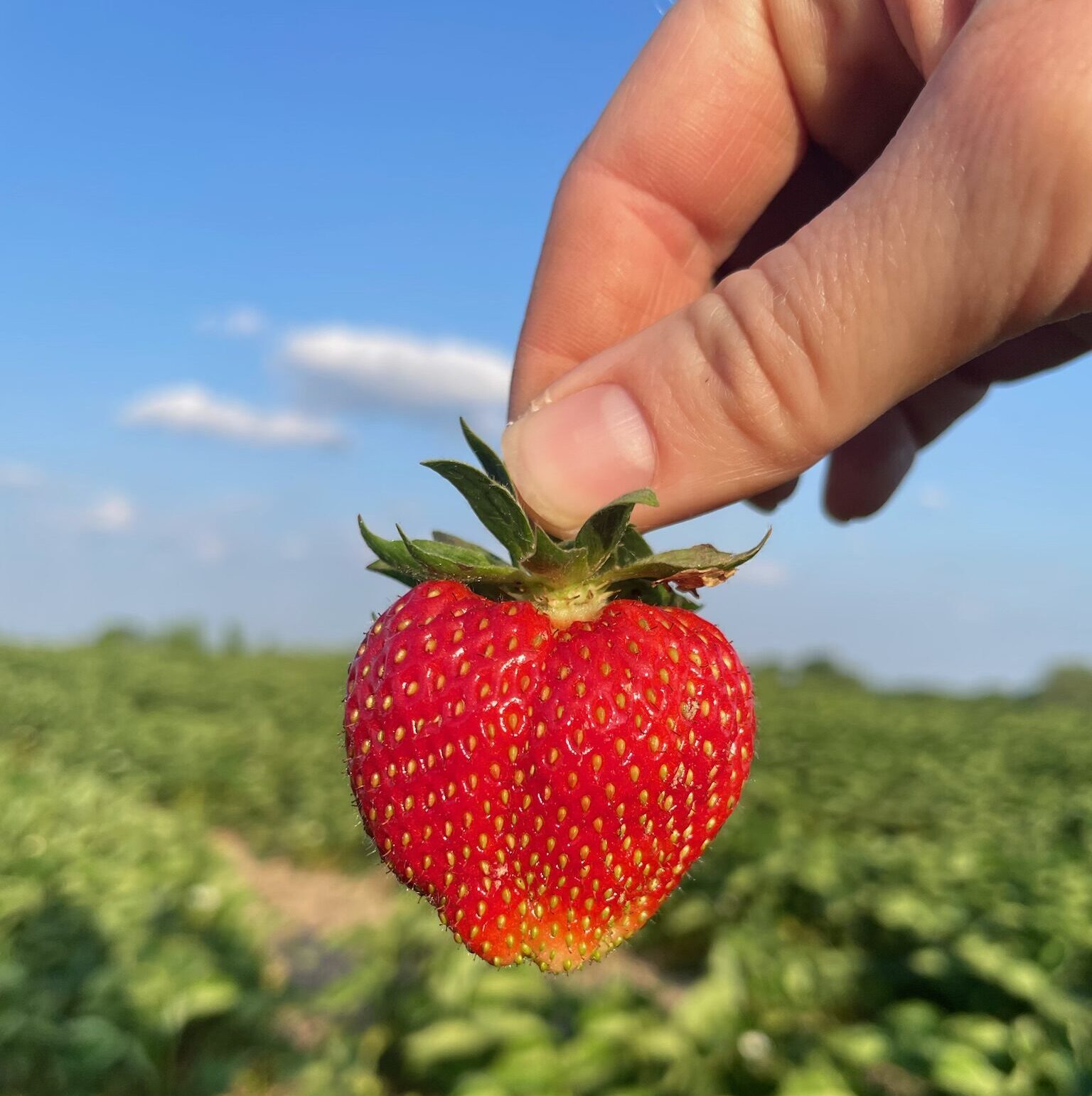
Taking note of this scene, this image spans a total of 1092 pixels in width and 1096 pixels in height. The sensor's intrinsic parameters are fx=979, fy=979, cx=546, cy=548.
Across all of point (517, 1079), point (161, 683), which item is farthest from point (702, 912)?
point (161, 683)

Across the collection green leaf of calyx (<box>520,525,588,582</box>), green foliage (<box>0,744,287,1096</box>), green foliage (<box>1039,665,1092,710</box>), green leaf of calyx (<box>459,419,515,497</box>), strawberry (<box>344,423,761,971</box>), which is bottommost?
green foliage (<box>1039,665,1092,710</box>)

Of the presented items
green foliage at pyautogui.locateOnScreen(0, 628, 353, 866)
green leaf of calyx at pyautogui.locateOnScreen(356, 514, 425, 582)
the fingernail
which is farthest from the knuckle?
green foliage at pyautogui.locateOnScreen(0, 628, 353, 866)

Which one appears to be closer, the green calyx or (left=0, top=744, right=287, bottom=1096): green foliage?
the green calyx

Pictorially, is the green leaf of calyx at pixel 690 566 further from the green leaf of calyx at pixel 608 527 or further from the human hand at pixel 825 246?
the human hand at pixel 825 246

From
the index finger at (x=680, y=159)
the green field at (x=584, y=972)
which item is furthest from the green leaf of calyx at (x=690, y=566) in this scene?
the index finger at (x=680, y=159)

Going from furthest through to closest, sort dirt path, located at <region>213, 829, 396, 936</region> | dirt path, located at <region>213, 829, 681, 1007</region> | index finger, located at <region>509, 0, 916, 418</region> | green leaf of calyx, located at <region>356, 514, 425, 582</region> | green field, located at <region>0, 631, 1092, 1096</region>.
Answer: dirt path, located at <region>213, 829, 396, 936</region> → dirt path, located at <region>213, 829, 681, 1007</region> → green field, located at <region>0, 631, 1092, 1096</region> → index finger, located at <region>509, 0, 916, 418</region> → green leaf of calyx, located at <region>356, 514, 425, 582</region>

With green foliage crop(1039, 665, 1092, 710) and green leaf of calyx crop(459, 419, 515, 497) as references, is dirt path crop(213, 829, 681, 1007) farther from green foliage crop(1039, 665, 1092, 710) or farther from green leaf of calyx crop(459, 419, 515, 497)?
green foliage crop(1039, 665, 1092, 710)
